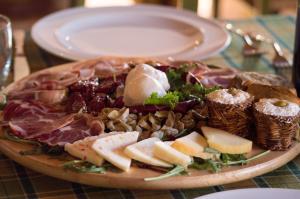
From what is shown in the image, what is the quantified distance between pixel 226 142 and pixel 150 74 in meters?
0.25

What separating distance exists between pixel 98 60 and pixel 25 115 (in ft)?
1.13

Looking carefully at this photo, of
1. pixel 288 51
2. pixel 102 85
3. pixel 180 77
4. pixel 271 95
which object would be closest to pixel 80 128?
pixel 102 85

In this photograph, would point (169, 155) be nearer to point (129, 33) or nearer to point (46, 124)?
point (46, 124)

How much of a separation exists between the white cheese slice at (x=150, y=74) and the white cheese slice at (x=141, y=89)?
0.01 meters

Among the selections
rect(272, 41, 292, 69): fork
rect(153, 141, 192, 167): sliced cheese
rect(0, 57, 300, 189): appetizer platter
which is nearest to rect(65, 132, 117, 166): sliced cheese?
rect(0, 57, 300, 189): appetizer platter

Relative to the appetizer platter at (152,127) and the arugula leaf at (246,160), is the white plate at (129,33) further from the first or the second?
the arugula leaf at (246,160)

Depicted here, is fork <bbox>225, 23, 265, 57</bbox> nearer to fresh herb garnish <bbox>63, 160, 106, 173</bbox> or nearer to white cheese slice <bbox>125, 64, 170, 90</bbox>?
white cheese slice <bbox>125, 64, 170, 90</bbox>

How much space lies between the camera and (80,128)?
1305 mm

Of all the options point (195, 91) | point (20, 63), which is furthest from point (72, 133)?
point (20, 63)

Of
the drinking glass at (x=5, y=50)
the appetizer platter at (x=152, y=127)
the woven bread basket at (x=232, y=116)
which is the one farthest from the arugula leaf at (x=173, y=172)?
the drinking glass at (x=5, y=50)

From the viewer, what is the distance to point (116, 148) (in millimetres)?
1200

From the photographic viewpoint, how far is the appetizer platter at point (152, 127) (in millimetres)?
1182

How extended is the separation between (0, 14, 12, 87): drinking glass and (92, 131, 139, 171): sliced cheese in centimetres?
52

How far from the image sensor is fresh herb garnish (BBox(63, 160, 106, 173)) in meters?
1.17
